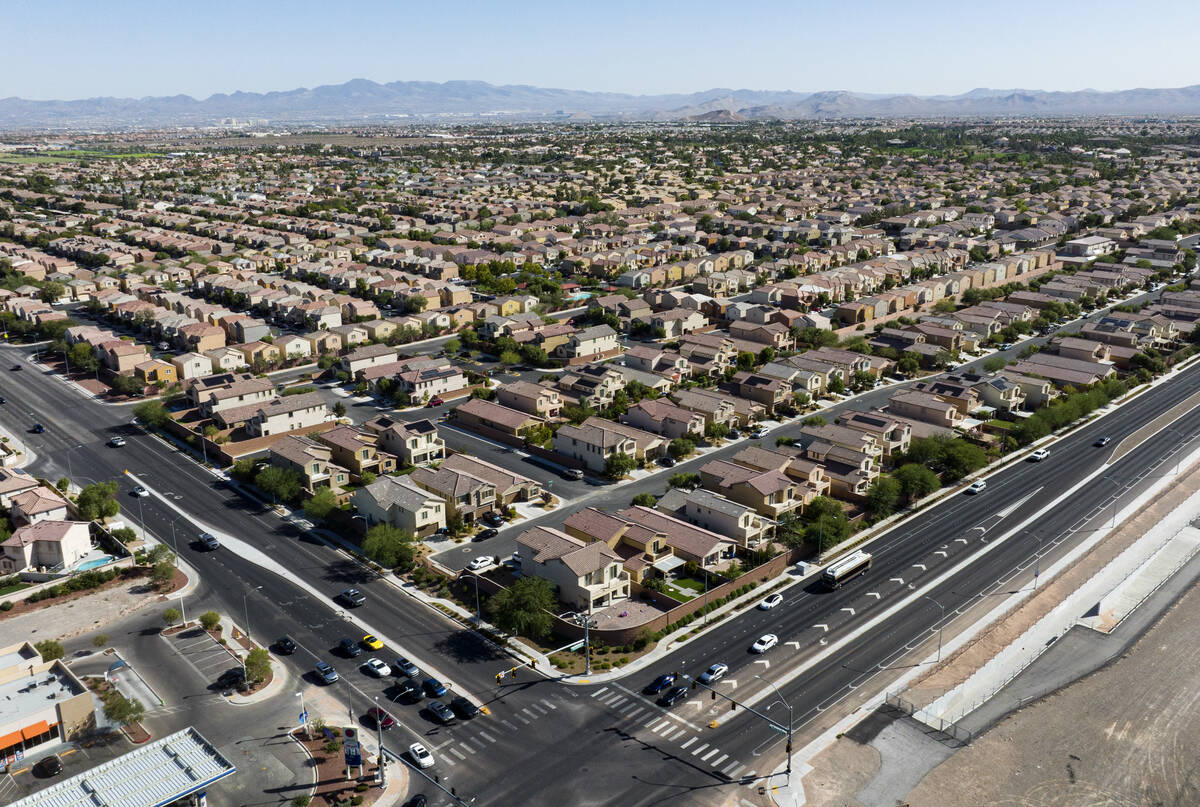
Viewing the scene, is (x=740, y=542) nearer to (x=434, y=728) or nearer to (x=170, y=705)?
(x=434, y=728)

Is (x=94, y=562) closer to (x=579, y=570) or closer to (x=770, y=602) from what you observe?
(x=579, y=570)

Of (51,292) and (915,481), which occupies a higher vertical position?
(51,292)

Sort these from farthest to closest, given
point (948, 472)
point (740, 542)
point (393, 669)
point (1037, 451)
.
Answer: point (1037, 451)
point (948, 472)
point (740, 542)
point (393, 669)

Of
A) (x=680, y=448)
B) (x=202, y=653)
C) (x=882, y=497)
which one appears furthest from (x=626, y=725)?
(x=680, y=448)

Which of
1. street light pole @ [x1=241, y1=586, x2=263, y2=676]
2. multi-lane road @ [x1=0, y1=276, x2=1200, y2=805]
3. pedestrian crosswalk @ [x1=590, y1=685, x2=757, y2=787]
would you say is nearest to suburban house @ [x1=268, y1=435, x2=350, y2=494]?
multi-lane road @ [x1=0, y1=276, x2=1200, y2=805]

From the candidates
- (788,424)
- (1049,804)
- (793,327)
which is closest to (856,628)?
(1049,804)

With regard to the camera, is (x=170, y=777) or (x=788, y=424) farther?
(x=788, y=424)

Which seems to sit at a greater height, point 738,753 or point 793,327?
point 793,327
